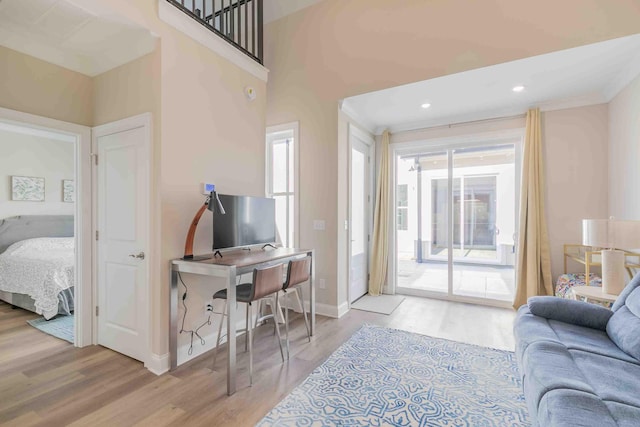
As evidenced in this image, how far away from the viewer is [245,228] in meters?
2.95

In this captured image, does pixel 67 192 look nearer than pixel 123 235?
No

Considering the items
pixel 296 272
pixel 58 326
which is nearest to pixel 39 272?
pixel 58 326

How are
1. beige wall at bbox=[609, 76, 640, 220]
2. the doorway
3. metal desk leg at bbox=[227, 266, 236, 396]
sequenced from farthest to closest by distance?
the doorway → beige wall at bbox=[609, 76, 640, 220] → metal desk leg at bbox=[227, 266, 236, 396]

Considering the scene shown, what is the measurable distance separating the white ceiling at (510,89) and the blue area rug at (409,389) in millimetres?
2717

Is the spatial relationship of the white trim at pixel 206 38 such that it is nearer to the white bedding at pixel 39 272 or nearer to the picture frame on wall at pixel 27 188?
the white bedding at pixel 39 272

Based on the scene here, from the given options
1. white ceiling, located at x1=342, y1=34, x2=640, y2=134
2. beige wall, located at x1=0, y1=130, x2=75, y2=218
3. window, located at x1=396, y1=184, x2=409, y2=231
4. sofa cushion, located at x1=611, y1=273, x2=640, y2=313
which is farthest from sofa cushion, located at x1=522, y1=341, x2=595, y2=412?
beige wall, located at x1=0, y1=130, x2=75, y2=218

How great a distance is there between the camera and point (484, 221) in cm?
435

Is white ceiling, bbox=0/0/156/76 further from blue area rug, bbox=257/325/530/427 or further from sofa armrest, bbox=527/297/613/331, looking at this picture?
sofa armrest, bbox=527/297/613/331

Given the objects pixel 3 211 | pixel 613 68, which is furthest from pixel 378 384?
pixel 3 211

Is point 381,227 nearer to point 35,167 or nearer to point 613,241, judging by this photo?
point 613,241

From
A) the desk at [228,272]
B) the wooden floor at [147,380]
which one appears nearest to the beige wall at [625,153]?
the wooden floor at [147,380]

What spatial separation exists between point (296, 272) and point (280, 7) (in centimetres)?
356

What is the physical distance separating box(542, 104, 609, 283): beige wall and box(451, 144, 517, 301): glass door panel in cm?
44

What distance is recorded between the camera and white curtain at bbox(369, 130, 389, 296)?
466 cm
